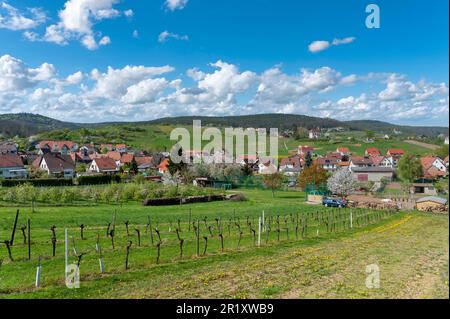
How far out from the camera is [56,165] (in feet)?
257

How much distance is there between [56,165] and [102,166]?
11.8 meters

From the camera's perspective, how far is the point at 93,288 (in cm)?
1104

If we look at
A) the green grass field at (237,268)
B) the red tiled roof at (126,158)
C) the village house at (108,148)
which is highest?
the village house at (108,148)

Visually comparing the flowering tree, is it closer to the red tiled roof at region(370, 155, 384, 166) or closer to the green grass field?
the green grass field

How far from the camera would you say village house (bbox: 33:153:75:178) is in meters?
77.1

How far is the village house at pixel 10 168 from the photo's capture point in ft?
231

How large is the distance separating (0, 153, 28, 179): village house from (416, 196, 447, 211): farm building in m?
64.3

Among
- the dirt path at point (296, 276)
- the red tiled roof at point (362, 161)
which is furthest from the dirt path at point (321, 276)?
the red tiled roof at point (362, 161)

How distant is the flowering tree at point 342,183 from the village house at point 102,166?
171ft

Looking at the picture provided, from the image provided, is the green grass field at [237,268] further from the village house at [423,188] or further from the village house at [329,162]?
the village house at [329,162]

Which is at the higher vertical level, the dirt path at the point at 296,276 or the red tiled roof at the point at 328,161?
the red tiled roof at the point at 328,161

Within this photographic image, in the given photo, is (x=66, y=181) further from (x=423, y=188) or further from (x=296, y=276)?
(x=296, y=276)
